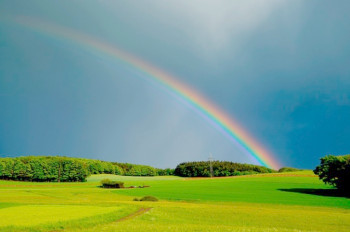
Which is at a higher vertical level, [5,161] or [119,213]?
[5,161]

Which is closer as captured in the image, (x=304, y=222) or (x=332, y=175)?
(x=304, y=222)

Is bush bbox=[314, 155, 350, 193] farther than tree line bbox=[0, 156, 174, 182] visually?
No

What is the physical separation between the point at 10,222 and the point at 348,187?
73212 mm

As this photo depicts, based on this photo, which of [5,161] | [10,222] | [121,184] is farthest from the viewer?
[5,161]

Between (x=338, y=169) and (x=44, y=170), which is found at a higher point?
(x=44, y=170)

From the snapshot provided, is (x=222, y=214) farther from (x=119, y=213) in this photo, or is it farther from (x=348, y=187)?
(x=348, y=187)

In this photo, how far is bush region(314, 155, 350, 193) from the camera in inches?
2687

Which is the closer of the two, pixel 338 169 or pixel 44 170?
pixel 338 169

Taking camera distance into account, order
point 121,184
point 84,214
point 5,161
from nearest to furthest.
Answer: point 84,214 → point 121,184 → point 5,161

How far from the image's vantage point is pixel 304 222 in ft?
95.1

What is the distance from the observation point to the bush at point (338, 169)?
224 feet

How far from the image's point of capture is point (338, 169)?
227 feet

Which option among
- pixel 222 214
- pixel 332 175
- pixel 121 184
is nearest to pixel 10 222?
pixel 222 214

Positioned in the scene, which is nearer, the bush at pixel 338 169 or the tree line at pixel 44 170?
the bush at pixel 338 169
